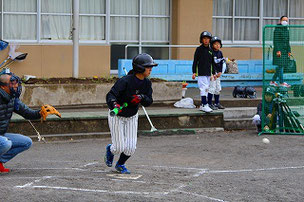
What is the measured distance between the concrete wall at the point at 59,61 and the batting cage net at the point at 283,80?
22.1ft

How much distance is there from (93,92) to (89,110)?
27.4 inches

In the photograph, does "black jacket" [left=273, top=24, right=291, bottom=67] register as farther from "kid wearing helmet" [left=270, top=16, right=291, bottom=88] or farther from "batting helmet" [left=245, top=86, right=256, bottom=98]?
"batting helmet" [left=245, top=86, right=256, bottom=98]

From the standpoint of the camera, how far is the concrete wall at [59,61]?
731 inches

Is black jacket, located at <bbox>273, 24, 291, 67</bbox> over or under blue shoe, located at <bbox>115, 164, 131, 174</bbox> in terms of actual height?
over

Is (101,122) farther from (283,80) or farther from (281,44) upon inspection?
(281,44)

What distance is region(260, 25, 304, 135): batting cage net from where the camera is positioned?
45.3 ft

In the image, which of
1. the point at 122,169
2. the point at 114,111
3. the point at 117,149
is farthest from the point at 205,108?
the point at 114,111

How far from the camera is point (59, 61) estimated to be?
1906 cm

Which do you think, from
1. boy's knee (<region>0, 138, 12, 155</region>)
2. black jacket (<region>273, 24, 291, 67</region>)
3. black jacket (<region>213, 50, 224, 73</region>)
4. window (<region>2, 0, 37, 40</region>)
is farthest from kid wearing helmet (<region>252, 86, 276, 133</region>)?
window (<region>2, 0, 37, 40</region>)

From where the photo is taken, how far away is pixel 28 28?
63.3ft

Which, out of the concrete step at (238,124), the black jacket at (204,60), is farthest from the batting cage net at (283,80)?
the black jacket at (204,60)

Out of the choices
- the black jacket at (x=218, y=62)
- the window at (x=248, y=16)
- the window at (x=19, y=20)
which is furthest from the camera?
the window at (x=248, y=16)

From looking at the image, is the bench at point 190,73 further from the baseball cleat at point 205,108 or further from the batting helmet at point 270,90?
the batting helmet at point 270,90

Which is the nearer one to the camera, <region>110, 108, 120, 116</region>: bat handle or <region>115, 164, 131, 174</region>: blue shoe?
<region>110, 108, 120, 116</region>: bat handle
